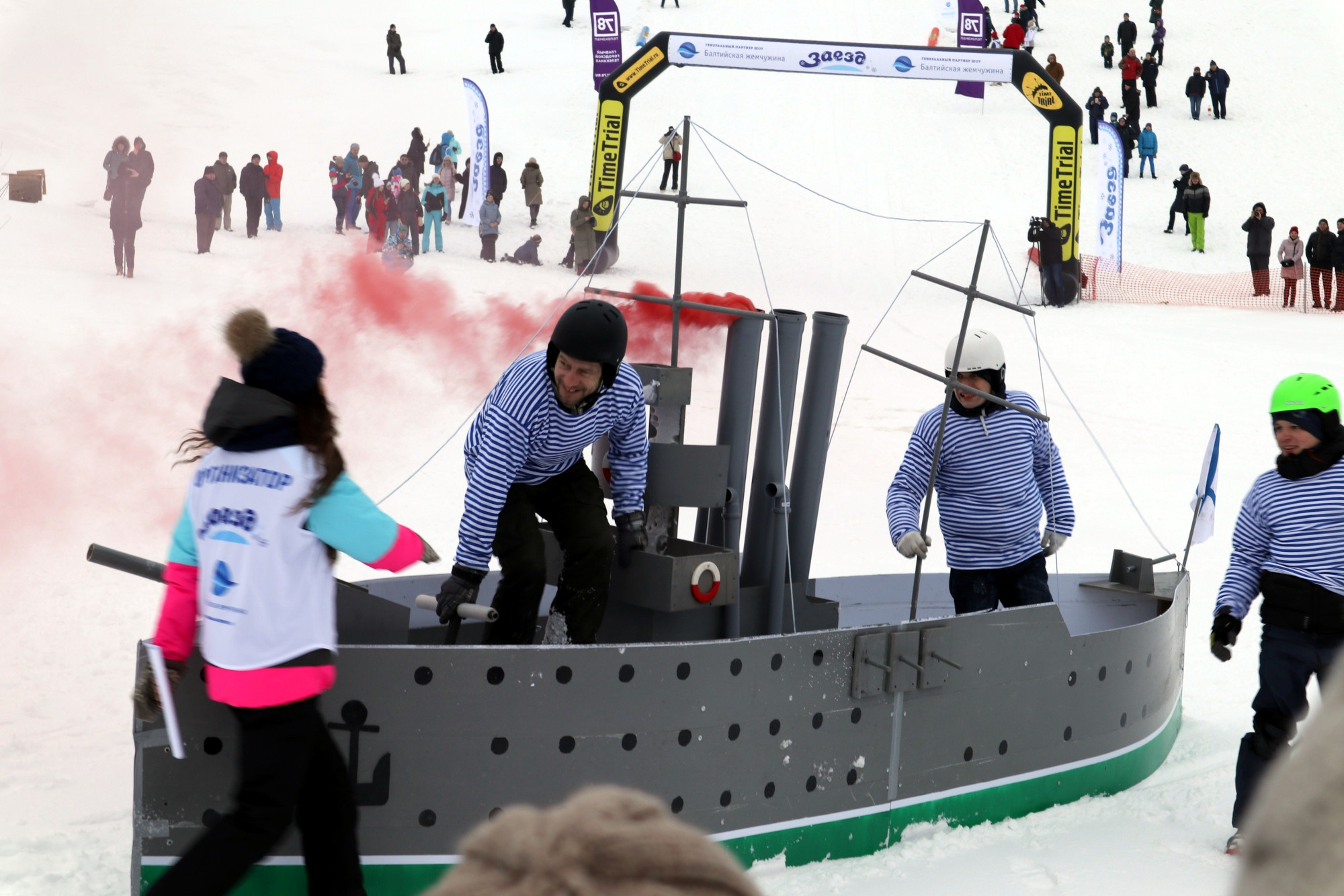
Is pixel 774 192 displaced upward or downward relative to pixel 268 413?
upward

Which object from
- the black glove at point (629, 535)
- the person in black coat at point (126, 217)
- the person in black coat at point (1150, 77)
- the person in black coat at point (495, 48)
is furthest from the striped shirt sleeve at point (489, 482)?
the person in black coat at point (495, 48)

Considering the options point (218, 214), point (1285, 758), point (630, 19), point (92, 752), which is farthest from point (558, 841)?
point (630, 19)

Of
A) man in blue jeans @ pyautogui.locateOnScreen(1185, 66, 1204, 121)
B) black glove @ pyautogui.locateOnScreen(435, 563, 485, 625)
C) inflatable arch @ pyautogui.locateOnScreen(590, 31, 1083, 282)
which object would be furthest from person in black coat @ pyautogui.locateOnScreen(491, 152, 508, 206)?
black glove @ pyautogui.locateOnScreen(435, 563, 485, 625)

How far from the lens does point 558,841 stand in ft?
3.05

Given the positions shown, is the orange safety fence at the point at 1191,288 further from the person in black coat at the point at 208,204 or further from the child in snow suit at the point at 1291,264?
the person in black coat at the point at 208,204

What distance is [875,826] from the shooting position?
14.9 feet

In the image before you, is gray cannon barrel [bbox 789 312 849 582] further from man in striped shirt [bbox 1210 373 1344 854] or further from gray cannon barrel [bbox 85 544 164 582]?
gray cannon barrel [bbox 85 544 164 582]

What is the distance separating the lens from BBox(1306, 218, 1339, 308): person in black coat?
19.5m

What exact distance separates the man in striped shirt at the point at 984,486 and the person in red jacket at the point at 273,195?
1624 cm

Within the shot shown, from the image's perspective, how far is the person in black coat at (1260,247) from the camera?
802 inches

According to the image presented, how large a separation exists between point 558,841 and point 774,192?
26.1m

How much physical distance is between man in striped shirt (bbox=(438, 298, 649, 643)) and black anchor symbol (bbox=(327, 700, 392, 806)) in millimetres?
440

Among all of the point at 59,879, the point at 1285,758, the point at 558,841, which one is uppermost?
the point at 1285,758

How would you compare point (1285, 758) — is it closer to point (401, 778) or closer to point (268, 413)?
point (268, 413)
